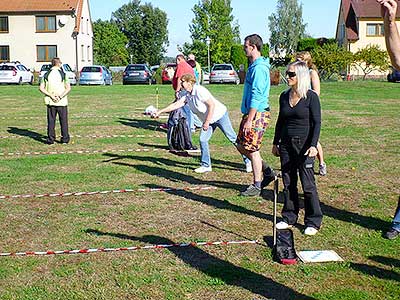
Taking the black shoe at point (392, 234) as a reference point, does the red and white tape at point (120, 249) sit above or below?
below

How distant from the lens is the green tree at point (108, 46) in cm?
9681

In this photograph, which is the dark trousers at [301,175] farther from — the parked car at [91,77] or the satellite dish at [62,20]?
the satellite dish at [62,20]

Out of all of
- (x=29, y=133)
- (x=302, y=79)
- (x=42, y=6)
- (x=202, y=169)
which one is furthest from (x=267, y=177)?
(x=42, y=6)

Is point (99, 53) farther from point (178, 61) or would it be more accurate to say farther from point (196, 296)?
point (196, 296)

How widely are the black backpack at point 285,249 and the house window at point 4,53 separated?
59.7 meters

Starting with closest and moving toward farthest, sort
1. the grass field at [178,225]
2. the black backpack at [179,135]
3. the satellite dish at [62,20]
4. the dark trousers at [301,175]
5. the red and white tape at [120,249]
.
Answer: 1. the grass field at [178,225]
2. the red and white tape at [120,249]
3. the dark trousers at [301,175]
4. the black backpack at [179,135]
5. the satellite dish at [62,20]

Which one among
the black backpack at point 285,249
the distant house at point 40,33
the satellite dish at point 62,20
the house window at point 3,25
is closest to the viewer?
the black backpack at point 285,249

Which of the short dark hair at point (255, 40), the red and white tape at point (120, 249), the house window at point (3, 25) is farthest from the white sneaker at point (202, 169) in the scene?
the house window at point (3, 25)

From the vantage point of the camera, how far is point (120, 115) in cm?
2000

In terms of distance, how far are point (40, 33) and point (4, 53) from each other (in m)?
4.22

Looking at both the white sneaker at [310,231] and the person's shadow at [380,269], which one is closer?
the person's shadow at [380,269]

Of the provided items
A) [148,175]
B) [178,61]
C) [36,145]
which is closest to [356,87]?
[178,61]

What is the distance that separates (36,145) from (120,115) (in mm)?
6486

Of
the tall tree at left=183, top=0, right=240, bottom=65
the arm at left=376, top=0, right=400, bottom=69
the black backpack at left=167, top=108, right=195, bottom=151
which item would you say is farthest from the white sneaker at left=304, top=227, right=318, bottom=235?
the tall tree at left=183, top=0, right=240, bottom=65
